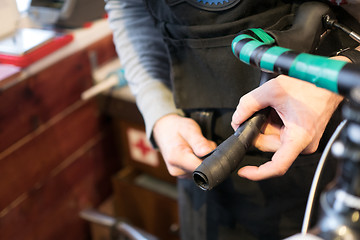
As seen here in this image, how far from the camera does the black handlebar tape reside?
0.48m

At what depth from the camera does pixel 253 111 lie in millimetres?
505

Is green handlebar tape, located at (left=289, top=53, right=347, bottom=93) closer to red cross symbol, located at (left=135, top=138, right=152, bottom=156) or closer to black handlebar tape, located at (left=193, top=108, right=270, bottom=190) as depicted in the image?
black handlebar tape, located at (left=193, top=108, right=270, bottom=190)

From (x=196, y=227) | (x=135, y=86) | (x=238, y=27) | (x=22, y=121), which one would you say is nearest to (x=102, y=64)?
(x=22, y=121)

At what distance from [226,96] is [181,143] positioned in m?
0.12

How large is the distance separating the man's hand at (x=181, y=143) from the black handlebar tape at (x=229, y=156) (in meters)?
0.10

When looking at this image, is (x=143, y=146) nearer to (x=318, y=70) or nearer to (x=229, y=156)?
(x=229, y=156)

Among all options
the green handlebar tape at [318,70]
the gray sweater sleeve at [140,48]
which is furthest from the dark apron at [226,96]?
the green handlebar tape at [318,70]

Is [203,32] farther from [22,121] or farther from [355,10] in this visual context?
[22,121]

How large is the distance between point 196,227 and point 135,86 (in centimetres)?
34

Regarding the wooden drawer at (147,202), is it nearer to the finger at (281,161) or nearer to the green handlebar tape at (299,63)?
the finger at (281,161)

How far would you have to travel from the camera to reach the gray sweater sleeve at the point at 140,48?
80 cm

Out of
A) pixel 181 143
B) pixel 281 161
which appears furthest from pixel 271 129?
pixel 181 143

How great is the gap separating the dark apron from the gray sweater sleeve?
0.35 ft

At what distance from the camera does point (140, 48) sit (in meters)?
0.82
